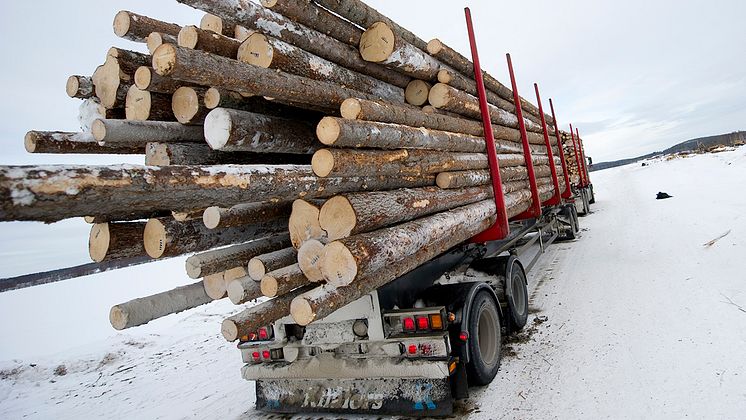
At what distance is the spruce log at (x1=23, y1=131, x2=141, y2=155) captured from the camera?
2.38m

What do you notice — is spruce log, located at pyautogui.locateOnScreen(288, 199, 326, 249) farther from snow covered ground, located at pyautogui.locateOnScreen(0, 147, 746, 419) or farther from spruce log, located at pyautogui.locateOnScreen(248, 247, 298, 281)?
snow covered ground, located at pyautogui.locateOnScreen(0, 147, 746, 419)

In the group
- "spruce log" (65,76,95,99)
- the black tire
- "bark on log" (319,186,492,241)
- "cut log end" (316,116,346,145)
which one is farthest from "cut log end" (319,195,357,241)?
the black tire

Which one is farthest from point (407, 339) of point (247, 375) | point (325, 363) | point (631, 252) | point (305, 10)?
point (631, 252)

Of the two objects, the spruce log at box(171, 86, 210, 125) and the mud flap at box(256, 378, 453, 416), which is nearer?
the spruce log at box(171, 86, 210, 125)

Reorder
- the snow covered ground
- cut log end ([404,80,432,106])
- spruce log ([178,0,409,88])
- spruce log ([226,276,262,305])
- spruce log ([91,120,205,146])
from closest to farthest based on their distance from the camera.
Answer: spruce log ([91,120,205,146]), spruce log ([178,0,409,88]), spruce log ([226,276,262,305]), the snow covered ground, cut log end ([404,80,432,106])

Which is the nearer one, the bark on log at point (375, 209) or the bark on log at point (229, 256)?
the bark on log at point (375, 209)

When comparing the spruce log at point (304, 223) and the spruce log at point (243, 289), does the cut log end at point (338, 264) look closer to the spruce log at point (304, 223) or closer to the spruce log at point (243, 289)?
the spruce log at point (304, 223)

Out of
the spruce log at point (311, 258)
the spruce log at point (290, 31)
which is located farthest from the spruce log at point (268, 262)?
the spruce log at point (290, 31)

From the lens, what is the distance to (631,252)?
27.3 feet

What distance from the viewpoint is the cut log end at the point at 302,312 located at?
7.79ft

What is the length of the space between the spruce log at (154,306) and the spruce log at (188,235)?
0.43m

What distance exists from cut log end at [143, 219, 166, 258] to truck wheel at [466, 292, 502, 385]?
110 inches

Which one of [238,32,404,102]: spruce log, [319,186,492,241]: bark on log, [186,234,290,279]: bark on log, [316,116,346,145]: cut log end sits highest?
[238,32,404,102]: spruce log

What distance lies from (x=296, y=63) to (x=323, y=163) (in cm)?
78
